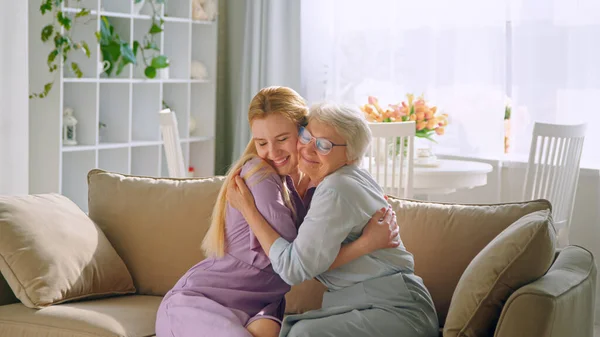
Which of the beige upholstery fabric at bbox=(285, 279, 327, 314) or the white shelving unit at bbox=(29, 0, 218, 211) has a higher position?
the white shelving unit at bbox=(29, 0, 218, 211)

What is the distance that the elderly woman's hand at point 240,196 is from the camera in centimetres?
227

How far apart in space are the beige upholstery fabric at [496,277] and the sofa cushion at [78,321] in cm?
96

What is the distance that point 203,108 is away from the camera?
18.2ft

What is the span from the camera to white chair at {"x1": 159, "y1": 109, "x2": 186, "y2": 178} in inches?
161

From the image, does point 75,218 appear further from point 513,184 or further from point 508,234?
point 513,184

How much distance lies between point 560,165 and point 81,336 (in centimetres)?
250

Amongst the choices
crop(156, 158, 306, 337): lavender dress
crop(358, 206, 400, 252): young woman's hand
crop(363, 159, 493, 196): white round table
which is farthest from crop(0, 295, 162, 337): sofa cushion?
crop(363, 159, 493, 196): white round table

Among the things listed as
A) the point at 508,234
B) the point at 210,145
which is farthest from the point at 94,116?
the point at 508,234

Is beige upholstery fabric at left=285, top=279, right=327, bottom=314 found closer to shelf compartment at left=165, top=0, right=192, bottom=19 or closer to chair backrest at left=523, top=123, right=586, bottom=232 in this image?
chair backrest at left=523, top=123, right=586, bottom=232

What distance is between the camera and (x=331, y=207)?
2.06 m

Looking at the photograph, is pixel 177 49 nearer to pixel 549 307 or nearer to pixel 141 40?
pixel 141 40

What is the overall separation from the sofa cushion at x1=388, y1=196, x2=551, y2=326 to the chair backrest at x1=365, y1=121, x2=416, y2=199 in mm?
1032

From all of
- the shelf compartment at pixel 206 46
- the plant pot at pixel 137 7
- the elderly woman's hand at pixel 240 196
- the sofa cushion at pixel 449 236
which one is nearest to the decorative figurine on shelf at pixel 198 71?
→ the shelf compartment at pixel 206 46

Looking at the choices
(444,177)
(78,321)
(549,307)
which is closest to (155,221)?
(78,321)
